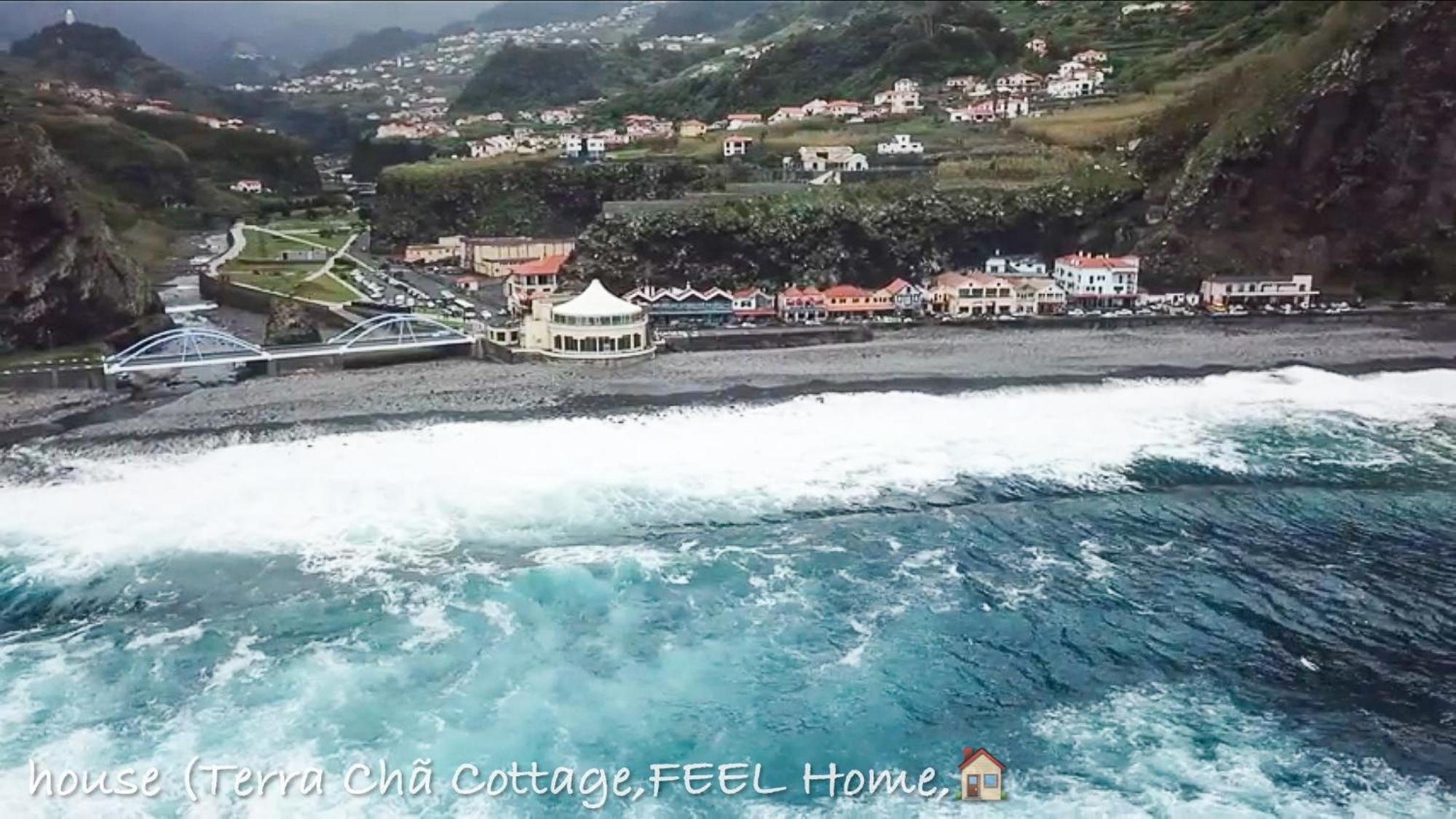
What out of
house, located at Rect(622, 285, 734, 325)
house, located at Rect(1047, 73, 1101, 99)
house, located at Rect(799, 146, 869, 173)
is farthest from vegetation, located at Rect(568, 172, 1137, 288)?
house, located at Rect(1047, 73, 1101, 99)

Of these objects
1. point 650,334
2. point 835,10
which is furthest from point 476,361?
point 835,10

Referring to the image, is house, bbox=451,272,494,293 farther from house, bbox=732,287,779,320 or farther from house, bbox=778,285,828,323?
house, bbox=778,285,828,323

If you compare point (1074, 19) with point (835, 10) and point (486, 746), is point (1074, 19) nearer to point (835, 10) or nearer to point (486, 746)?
point (835, 10)

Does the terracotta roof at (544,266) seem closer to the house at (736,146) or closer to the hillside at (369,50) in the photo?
the house at (736,146)

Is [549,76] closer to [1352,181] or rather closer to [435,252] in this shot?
[435,252]

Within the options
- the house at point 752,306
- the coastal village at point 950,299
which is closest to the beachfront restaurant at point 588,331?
the coastal village at point 950,299
